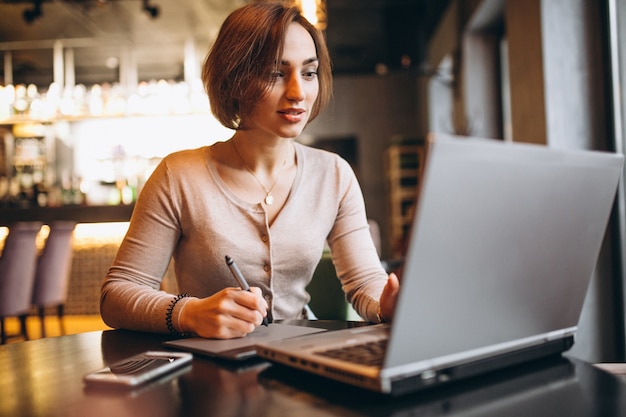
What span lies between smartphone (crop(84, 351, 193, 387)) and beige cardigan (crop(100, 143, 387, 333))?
1.18ft

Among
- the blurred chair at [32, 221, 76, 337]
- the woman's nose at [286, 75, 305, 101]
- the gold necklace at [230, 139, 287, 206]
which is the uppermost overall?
the woman's nose at [286, 75, 305, 101]

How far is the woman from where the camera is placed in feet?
3.88

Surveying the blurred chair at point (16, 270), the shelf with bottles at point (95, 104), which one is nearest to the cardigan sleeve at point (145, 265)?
the blurred chair at point (16, 270)

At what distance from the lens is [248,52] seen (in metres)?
1.21

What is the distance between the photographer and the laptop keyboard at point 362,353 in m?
0.61

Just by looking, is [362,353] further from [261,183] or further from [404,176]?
[404,176]

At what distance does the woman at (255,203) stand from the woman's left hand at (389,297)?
0.17 meters

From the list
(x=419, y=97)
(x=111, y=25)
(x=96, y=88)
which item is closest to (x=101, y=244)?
(x=96, y=88)

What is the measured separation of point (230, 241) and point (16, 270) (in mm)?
2582

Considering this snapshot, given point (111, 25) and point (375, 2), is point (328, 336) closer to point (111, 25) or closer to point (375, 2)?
point (375, 2)

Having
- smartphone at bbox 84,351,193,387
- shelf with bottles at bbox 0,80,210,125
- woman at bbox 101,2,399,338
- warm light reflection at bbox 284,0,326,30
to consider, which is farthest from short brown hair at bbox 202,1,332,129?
shelf with bottles at bbox 0,80,210,125

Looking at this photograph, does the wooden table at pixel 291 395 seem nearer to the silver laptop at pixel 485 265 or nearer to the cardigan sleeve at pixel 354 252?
the silver laptop at pixel 485 265

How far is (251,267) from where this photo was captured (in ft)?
4.07

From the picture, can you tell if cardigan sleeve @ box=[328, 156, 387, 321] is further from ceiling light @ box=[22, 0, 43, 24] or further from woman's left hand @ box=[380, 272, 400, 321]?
ceiling light @ box=[22, 0, 43, 24]
